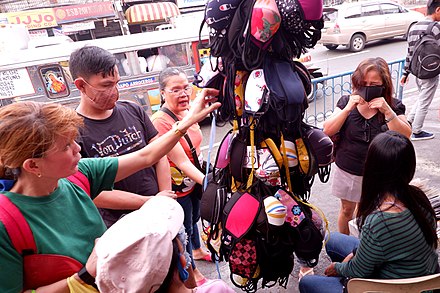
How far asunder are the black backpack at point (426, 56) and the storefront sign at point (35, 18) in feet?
38.9

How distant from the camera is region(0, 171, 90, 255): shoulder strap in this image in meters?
1.01

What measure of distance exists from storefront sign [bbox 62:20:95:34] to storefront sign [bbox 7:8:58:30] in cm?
49

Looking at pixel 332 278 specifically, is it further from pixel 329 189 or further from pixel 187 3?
pixel 187 3

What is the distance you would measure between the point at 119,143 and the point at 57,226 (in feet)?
2.17

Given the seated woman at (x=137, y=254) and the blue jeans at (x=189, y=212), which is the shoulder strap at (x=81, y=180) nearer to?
the seated woman at (x=137, y=254)

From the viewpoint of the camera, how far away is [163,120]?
7.22 feet

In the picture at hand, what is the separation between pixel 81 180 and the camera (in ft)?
4.53

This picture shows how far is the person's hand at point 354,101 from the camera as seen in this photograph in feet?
6.70

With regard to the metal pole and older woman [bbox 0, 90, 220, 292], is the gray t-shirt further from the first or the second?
the metal pole

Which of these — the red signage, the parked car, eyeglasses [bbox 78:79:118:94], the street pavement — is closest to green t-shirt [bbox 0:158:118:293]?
eyeglasses [bbox 78:79:118:94]

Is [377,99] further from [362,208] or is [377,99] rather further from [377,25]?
[377,25]

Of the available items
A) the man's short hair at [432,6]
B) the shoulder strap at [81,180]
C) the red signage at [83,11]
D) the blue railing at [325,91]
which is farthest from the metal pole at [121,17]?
the shoulder strap at [81,180]

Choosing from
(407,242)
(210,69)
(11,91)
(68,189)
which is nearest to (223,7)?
(210,69)

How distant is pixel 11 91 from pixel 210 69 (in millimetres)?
5348
